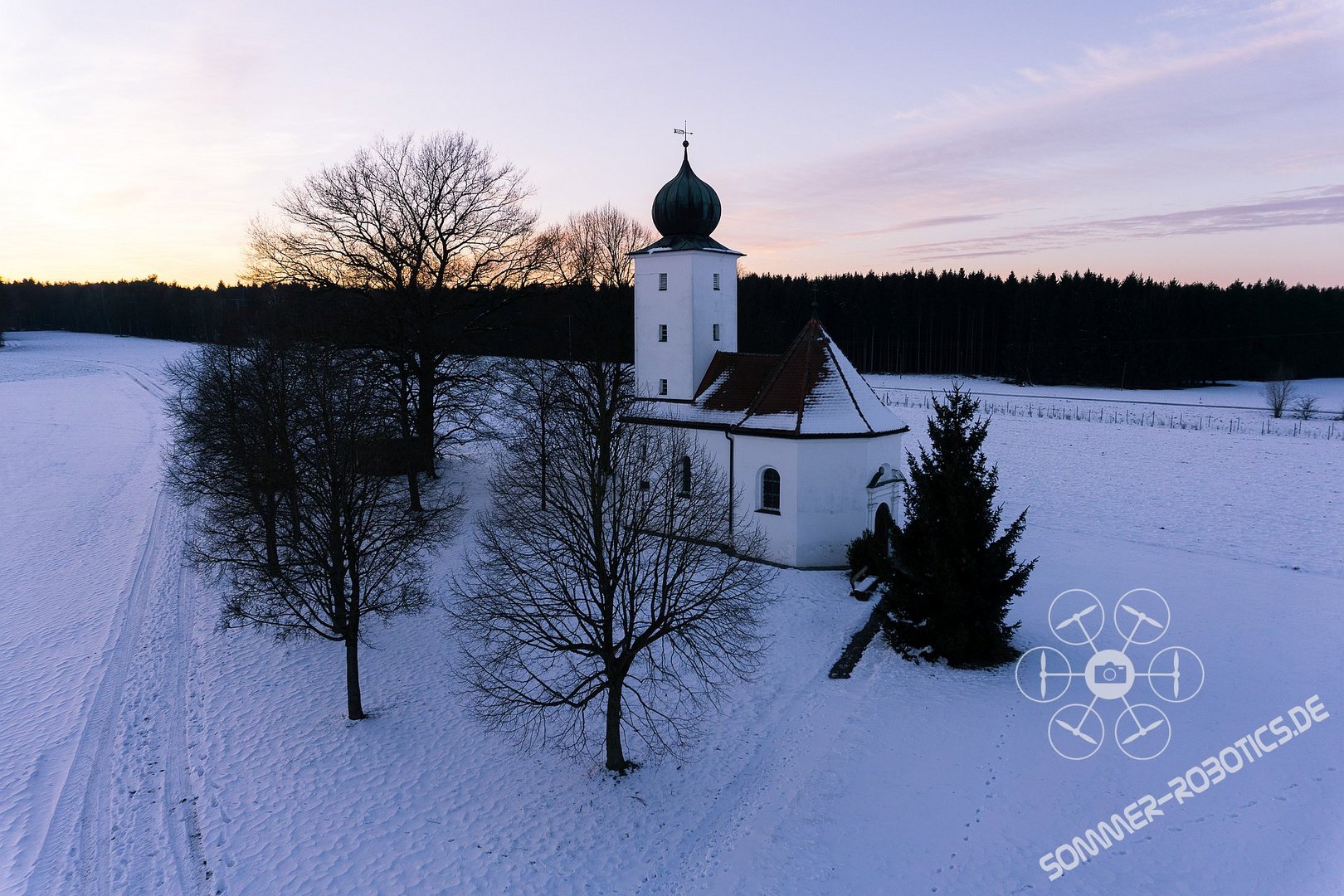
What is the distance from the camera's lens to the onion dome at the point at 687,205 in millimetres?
26688

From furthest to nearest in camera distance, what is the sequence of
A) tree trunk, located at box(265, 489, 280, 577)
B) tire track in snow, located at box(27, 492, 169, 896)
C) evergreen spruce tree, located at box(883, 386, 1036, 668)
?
tree trunk, located at box(265, 489, 280, 577)
evergreen spruce tree, located at box(883, 386, 1036, 668)
tire track in snow, located at box(27, 492, 169, 896)

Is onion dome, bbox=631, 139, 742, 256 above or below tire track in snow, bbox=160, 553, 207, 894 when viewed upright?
above

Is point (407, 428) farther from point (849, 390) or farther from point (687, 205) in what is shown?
point (849, 390)

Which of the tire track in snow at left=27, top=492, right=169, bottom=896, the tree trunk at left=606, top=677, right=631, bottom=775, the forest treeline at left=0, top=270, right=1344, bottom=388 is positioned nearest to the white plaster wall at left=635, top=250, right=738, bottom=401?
the tree trunk at left=606, top=677, right=631, bottom=775

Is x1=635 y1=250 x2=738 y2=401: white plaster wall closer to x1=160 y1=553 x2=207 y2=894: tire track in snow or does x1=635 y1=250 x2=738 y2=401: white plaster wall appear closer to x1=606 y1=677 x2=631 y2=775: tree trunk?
x1=606 y1=677 x2=631 y2=775: tree trunk

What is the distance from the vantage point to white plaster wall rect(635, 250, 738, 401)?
27234mm

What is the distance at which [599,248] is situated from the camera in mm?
42469

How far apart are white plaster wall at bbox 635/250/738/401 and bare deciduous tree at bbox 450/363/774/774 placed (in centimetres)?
965

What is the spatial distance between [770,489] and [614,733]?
38.3ft

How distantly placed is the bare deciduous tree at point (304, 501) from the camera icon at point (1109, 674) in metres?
15.5

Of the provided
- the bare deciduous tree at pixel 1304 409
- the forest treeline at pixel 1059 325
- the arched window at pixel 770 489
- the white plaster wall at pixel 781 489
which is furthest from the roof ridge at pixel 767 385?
the bare deciduous tree at pixel 1304 409

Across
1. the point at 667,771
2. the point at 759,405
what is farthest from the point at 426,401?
the point at 667,771

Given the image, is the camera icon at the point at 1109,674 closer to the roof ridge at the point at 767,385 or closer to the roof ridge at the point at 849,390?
the roof ridge at the point at 849,390

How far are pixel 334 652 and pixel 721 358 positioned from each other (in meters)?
16.1
